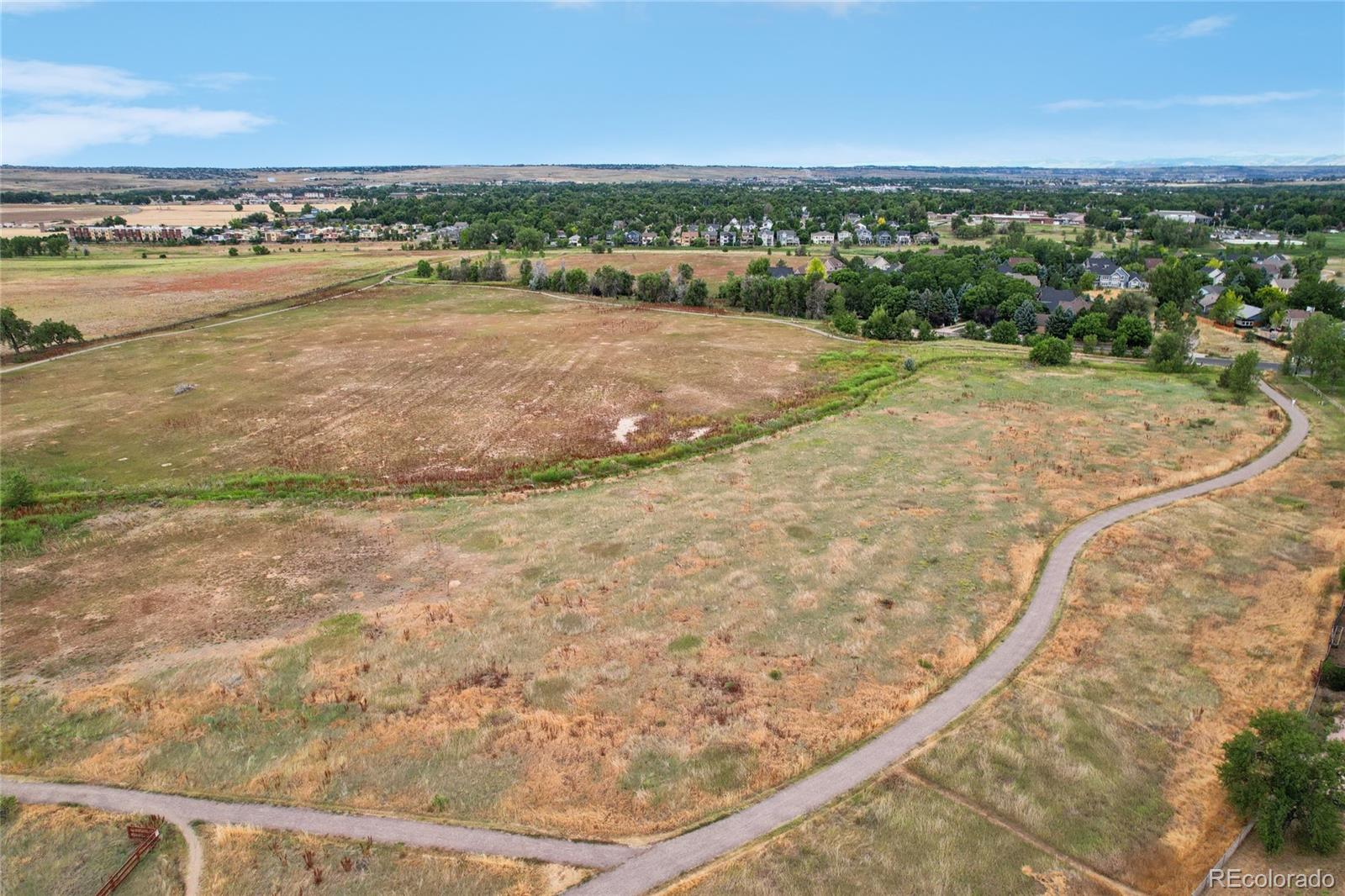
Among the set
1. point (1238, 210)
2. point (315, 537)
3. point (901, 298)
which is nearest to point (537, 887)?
point (315, 537)

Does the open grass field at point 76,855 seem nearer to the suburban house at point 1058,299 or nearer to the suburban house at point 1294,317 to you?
the suburban house at point 1058,299

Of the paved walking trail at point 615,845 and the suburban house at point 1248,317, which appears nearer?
the paved walking trail at point 615,845

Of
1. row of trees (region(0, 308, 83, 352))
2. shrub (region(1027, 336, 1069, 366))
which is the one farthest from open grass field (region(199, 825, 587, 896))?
row of trees (region(0, 308, 83, 352))

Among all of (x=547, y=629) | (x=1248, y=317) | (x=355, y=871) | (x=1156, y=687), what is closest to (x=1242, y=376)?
(x=1248, y=317)

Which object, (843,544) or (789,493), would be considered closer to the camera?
(843,544)

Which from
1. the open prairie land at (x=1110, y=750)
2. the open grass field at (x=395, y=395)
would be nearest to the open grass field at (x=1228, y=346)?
the open grass field at (x=395, y=395)

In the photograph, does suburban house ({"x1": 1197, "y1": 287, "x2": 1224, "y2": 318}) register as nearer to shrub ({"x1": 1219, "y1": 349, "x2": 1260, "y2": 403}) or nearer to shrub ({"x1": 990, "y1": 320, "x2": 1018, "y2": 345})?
shrub ({"x1": 990, "y1": 320, "x2": 1018, "y2": 345})

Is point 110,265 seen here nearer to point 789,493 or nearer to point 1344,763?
point 789,493

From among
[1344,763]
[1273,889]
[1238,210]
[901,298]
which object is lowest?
[1273,889]
